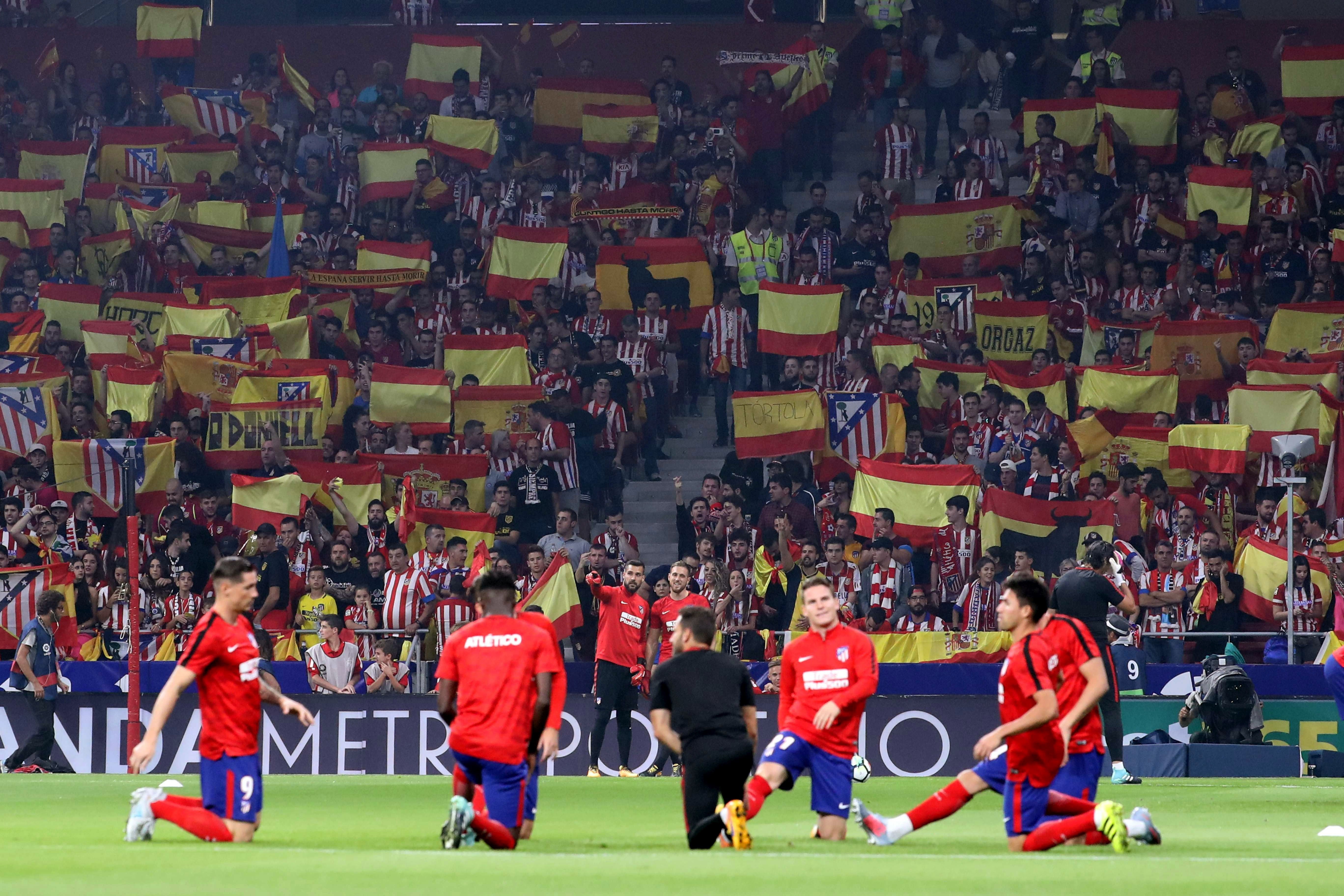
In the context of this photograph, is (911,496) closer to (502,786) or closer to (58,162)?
(502,786)

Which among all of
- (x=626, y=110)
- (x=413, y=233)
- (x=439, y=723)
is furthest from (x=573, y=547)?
(x=626, y=110)

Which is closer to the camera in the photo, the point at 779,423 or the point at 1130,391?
the point at 1130,391

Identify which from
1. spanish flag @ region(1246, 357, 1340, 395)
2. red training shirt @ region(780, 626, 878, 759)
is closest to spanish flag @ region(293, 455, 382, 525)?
spanish flag @ region(1246, 357, 1340, 395)

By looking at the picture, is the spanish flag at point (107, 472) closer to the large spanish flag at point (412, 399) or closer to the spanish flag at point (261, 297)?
the large spanish flag at point (412, 399)

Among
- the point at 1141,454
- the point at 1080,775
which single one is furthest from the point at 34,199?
the point at 1080,775

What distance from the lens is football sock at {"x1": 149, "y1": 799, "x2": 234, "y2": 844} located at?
35.8 feet

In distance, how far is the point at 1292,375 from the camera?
2425 cm

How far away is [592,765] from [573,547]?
334cm

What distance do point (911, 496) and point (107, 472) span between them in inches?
399

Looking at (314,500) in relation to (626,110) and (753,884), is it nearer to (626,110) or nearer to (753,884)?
(626,110)

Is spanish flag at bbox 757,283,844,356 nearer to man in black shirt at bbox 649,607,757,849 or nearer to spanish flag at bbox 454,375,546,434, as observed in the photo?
spanish flag at bbox 454,375,546,434

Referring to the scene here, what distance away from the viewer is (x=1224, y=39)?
3325 centimetres

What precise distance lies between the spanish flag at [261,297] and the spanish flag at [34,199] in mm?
4468

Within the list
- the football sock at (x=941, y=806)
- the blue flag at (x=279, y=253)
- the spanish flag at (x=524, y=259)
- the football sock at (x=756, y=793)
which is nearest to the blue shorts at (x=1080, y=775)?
the football sock at (x=941, y=806)
